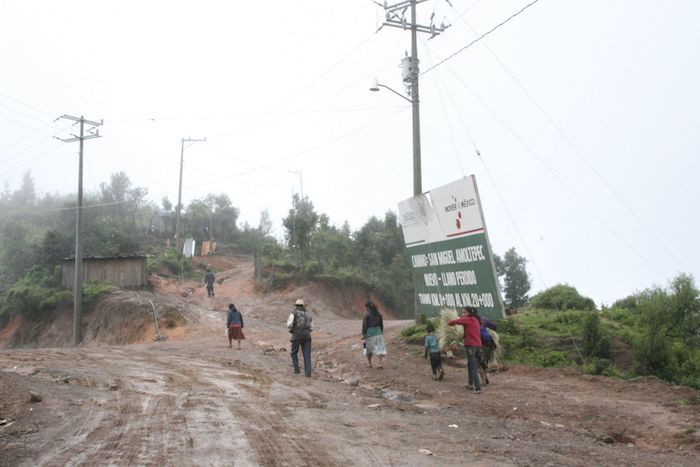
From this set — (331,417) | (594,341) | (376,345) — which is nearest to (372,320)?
(376,345)

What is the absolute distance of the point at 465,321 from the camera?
37.8 feet

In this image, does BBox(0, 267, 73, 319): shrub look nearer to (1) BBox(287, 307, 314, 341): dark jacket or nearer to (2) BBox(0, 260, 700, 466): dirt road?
(2) BBox(0, 260, 700, 466): dirt road

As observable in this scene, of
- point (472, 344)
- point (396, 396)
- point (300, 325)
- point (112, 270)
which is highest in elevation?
point (112, 270)

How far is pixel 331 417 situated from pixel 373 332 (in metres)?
5.63

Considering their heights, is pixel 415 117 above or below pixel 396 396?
above

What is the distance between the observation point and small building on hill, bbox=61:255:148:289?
133ft

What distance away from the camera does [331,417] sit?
8.69 meters

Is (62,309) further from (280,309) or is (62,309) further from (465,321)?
(465,321)

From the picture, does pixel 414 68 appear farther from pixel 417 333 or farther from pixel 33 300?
pixel 33 300

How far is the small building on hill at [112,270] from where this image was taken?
40562mm

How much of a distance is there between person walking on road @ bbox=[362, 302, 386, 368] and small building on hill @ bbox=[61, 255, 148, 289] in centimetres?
3056

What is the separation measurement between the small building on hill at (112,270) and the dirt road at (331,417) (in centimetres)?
2595

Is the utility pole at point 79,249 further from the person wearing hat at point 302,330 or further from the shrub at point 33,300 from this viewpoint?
the person wearing hat at point 302,330

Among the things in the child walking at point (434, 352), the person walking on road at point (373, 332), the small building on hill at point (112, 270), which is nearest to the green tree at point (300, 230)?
the small building on hill at point (112, 270)
